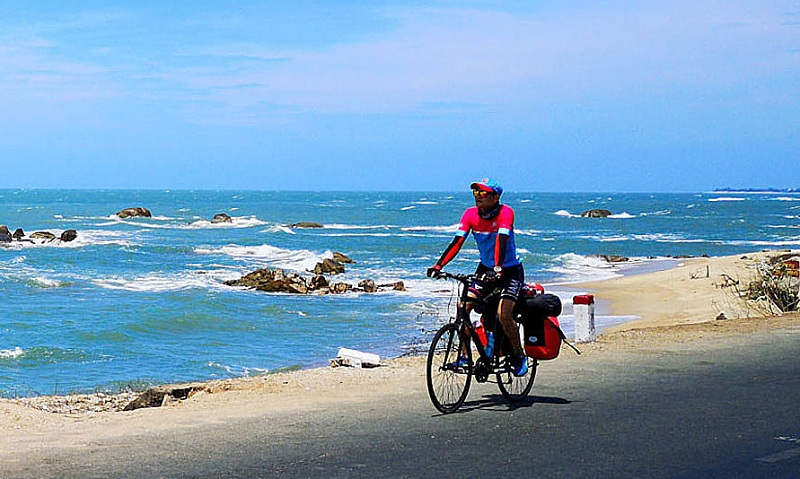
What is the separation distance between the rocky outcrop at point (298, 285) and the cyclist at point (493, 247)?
914 inches

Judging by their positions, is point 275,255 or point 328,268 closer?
point 328,268

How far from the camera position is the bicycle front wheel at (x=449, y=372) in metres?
8.40

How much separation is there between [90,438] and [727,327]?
33.4 feet

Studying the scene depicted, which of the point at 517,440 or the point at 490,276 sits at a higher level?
the point at 490,276

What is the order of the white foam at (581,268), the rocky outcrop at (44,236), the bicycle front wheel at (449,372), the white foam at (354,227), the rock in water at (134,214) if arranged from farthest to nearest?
1. the rock in water at (134,214)
2. the white foam at (354,227)
3. the rocky outcrop at (44,236)
4. the white foam at (581,268)
5. the bicycle front wheel at (449,372)

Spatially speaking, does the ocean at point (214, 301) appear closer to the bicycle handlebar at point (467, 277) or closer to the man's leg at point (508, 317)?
the man's leg at point (508, 317)

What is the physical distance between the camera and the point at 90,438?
7805 millimetres

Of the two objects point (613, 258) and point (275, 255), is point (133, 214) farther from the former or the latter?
point (613, 258)

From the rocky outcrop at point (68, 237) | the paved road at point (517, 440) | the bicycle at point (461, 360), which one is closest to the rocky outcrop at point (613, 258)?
the rocky outcrop at point (68, 237)

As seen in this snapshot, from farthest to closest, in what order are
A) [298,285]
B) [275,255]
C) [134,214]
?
[134,214] → [275,255] → [298,285]

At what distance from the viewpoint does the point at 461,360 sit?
27.7 ft

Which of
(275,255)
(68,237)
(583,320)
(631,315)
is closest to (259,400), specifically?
(583,320)

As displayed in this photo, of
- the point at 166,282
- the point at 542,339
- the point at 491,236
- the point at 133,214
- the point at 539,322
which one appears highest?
the point at 491,236

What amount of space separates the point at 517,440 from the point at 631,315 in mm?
16975
